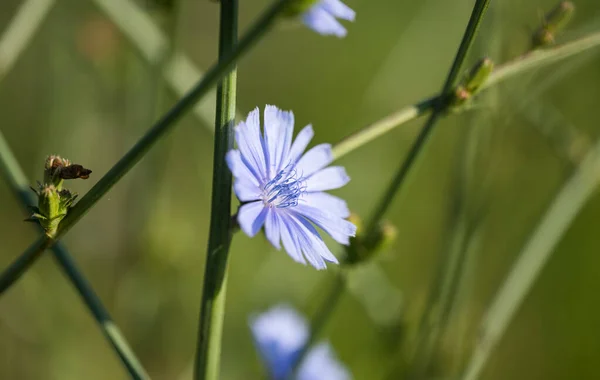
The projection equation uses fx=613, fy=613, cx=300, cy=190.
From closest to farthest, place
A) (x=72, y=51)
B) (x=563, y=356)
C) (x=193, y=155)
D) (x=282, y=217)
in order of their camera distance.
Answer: (x=282, y=217) → (x=72, y=51) → (x=563, y=356) → (x=193, y=155)

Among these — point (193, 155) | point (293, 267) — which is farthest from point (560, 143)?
point (193, 155)

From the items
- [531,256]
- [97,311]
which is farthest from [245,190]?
[531,256]

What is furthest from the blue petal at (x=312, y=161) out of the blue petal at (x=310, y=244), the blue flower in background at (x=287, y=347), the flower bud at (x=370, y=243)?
the blue flower in background at (x=287, y=347)

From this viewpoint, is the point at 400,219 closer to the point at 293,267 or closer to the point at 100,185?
the point at 293,267

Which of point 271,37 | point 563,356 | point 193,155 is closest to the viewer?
point 563,356

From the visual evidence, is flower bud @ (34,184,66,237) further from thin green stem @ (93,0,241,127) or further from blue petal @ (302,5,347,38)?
thin green stem @ (93,0,241,127)

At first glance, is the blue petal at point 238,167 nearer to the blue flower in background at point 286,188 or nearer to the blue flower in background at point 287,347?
the blue flower in background at point 286,188

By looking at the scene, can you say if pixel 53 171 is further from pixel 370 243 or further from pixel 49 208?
pixel 370 243
